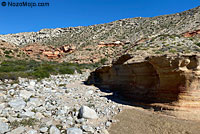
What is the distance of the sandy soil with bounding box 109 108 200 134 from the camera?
514 centimetres

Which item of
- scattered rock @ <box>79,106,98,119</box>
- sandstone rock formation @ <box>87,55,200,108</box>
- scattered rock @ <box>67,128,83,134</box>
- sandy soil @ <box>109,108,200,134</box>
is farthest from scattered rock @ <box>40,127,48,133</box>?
sandstone rock formation @ <box>87,55,200,108</box>

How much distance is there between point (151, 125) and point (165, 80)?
2.33 meters

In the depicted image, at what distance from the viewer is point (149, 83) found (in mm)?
7910

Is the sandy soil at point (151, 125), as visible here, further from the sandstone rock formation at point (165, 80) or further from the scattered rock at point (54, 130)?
the scattered rock at point (54, 130)

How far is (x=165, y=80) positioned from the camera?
22.2ft

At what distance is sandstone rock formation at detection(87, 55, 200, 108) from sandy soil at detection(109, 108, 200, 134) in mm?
780

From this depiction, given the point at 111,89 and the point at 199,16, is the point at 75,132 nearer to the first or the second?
the point at 111,89

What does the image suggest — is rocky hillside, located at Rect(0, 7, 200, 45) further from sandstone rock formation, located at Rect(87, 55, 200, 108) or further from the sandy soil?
the sandy soil

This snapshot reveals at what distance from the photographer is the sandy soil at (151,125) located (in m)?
5.14

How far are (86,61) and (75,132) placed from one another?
114ft

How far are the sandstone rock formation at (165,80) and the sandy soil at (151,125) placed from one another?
2.56ft

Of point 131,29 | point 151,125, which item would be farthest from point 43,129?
point 131,29

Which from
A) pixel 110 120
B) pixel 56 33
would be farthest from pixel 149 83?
pixel 56 33

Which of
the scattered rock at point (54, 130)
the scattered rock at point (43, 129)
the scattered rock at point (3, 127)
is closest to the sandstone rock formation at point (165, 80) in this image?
the scattered rock at point (54, 130)
